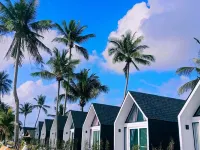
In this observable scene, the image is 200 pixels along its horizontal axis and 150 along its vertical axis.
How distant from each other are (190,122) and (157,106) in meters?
4.04

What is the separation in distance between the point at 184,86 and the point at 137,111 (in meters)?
6.60

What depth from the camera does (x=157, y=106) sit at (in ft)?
56.4

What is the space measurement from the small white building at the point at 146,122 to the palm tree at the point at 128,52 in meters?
10.9

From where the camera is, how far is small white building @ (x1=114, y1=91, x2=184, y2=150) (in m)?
15.8

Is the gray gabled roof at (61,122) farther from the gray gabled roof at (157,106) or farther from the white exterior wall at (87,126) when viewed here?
the gray gabled roof at (157,106)

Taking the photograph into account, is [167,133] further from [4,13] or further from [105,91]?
[105,91]

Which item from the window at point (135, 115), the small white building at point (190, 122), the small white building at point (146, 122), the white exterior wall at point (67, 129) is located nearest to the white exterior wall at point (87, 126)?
the white exterior wall at point (67, 129)

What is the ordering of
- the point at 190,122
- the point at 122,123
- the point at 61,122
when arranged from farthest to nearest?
the point at 61,122 → the point at 122,123 → the point at 190,122

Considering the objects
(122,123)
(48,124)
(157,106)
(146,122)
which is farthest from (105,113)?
(48,124)

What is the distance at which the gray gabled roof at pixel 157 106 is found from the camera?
16.3 meters

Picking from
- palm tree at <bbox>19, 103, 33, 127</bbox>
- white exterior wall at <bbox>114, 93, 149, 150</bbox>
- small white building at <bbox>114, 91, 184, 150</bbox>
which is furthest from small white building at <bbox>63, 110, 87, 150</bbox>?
palm tree at <bbox>19, 103, 33, 127</bbox>

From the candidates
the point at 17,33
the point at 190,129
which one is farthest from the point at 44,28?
the point at 190,129

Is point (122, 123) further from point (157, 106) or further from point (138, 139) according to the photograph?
point (157, 106)

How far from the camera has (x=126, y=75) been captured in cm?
3073
